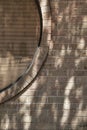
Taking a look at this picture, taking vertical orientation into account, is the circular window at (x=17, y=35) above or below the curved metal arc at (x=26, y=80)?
above

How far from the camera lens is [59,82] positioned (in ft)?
25.2

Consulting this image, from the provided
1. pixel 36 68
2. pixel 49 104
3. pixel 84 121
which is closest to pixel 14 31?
pixel 36 68

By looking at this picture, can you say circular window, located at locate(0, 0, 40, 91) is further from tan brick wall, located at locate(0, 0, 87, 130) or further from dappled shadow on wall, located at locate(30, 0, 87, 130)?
dappled shadow on wall, located at locate(30, 0, 87, 130)

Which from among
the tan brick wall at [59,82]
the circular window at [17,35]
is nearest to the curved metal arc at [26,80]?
the tan brick wall at [59,82]

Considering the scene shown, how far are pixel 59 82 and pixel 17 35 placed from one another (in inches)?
39.2

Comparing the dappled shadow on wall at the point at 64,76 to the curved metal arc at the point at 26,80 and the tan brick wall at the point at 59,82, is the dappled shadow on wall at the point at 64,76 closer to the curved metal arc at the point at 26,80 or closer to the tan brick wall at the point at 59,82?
the tan brick wall at the point at 59,82

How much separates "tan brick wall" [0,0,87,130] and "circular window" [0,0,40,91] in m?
0.22

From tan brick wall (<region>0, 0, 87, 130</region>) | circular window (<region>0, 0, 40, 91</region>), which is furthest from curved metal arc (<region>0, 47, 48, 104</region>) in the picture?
circular window (<region>0, 0, 40, 91</region>)

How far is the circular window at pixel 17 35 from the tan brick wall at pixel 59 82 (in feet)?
0.72

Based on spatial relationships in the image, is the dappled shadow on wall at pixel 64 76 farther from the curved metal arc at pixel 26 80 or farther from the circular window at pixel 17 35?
the circular window at pixel 17 35

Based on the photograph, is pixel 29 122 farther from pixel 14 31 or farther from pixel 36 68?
pixel 14 31

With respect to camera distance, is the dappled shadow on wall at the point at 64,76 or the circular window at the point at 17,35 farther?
the circular window at the point at 17,35

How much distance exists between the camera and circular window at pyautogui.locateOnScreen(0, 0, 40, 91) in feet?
25.6

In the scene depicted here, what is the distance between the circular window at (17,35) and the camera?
7801 millimetres
